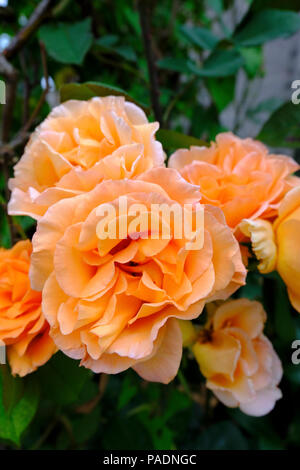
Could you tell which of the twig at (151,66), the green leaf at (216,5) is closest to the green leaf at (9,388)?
the twig at (151,66)

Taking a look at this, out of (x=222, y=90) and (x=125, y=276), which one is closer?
(x=125, y=276)

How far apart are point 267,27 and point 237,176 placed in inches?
11.3

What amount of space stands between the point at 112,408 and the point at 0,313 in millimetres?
389

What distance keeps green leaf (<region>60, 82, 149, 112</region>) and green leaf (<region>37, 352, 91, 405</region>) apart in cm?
22

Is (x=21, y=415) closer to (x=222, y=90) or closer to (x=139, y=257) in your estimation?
(x=139, y=257)

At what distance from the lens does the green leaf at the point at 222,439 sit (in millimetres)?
534

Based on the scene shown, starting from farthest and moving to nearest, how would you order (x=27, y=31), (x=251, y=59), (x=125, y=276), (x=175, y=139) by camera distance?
1. (x=251, y=59)
2. (x=27, y=31)
3. (x=175, y=139)
4. (x=125, y=276)

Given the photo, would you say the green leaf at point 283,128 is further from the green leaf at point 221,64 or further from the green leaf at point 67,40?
the green leaf at point 67,40

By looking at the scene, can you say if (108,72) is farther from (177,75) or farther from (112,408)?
(112,408)

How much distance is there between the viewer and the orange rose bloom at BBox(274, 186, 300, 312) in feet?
0.88

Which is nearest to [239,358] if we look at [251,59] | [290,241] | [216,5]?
[290,241]

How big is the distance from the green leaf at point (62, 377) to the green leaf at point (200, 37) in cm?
45

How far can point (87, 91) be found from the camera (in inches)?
13.6
